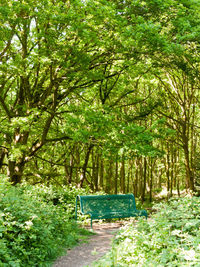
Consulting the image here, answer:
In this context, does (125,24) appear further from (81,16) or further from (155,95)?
(155,95)

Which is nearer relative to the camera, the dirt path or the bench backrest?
the dirt path

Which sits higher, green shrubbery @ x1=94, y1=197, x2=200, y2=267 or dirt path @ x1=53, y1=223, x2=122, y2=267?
green shrubbery @ x1=94, y1=197, x2=200, y2=267

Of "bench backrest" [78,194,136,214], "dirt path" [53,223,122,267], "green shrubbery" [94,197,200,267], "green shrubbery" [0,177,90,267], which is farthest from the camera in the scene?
"bench backrest" [78,194,136,214]

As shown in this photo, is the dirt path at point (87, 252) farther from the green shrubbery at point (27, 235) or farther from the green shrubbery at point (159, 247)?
the green shrubbery at point (159, 247)

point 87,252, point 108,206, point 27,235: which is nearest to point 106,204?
point 108,206

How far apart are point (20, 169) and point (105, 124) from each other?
4.15 m

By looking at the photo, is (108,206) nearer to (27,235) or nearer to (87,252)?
(87,252)

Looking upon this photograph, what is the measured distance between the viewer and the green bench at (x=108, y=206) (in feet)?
32.2

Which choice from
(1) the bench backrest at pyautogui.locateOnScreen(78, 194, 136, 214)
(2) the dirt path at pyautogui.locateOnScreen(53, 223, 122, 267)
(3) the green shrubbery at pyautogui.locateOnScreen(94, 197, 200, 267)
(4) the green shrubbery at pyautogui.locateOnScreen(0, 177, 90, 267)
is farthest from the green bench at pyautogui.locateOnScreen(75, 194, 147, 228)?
(3) the green shrubbery at pyautogui.locateOnScreen(94, 197, 200, 267)

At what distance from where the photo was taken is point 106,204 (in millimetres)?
10539

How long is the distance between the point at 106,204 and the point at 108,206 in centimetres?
11

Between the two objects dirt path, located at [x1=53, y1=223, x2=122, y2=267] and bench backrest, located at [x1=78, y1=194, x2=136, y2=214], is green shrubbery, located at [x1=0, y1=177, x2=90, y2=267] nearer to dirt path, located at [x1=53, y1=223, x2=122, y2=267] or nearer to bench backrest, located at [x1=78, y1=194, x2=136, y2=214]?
dirt path, located at [x1=53, y1=223, x2=122, y2=267]

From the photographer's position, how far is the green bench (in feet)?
32.2

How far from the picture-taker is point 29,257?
509 centimetres
